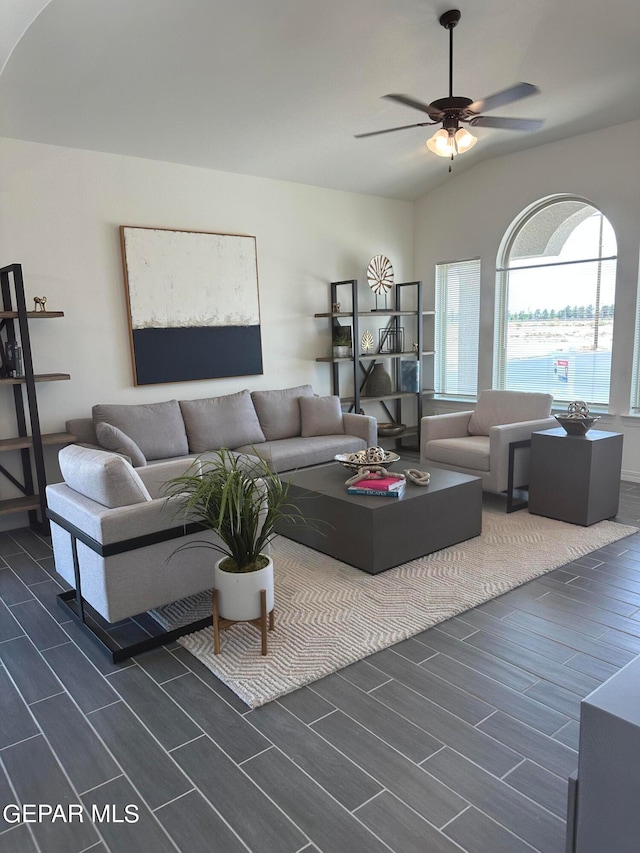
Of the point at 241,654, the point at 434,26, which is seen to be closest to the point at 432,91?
the point at 434,26

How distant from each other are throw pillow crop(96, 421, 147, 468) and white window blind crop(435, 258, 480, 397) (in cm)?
401

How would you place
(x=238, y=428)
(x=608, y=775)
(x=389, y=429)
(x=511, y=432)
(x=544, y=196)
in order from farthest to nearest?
1. (x=389, y=429)
2. (x=544, y=196)
3. (x=238, y=428)
4. (x=511, y=432)
5. (x=608, y=775)

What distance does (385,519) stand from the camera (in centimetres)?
338

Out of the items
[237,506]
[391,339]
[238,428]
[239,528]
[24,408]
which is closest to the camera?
[237,506]

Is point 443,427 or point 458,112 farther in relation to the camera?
point 443,427

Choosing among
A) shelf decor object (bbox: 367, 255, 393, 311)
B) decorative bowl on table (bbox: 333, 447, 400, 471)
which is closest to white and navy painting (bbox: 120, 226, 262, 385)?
shelf decor object (bbox: 367, 255, 393, 311)

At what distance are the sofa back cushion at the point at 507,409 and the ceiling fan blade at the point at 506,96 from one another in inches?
97.7

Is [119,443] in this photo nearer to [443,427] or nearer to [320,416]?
[320,416]

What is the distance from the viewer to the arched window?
18.3 feet

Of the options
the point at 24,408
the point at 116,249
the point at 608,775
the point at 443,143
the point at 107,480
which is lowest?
the point at 608,775

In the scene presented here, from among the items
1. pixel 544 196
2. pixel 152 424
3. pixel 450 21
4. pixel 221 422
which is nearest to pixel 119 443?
pixel 152 424

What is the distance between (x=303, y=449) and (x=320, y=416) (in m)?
0.65

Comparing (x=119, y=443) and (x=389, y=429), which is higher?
(x=119, y=443)

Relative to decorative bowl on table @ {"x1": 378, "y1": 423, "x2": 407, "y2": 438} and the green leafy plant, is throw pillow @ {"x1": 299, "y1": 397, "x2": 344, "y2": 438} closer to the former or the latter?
decorative bowl on table @ {"x1": 378, "y1": 423, "x2": 407, "y2": 438}
